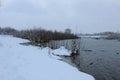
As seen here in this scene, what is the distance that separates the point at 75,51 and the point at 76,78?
21610 mm

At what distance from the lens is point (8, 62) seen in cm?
1180

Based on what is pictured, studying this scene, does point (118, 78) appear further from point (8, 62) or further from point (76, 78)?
point (8, 62)

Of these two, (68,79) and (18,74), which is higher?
(18,74)

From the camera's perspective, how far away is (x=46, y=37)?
2724 inches

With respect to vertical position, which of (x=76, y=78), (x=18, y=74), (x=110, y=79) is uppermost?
(x=18, y=74)

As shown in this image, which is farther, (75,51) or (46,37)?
(46,37)

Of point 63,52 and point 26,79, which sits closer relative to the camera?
point 26,79

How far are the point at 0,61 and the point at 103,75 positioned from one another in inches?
415

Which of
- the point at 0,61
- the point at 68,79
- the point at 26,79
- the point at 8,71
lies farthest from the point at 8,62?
the point at 68,79

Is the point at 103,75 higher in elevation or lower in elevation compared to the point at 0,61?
lower

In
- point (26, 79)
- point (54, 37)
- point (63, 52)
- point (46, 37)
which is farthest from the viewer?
point (54, 37)

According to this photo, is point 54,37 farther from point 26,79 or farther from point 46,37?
point 26,79

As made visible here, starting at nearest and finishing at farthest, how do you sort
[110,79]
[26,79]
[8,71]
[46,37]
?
[26,79]
[8,71]
[110,79]
[46,37]

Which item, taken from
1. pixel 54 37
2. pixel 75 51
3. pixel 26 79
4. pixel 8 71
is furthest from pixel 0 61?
pixel 54 37
